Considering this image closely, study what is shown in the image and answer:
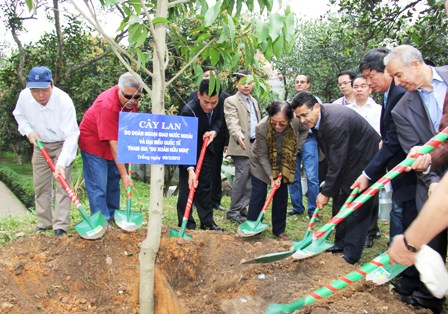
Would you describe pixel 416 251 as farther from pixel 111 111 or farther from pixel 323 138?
pixel 111 111

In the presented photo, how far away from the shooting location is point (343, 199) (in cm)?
410

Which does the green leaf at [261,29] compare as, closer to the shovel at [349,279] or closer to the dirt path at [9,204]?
the shovel at [349,279]

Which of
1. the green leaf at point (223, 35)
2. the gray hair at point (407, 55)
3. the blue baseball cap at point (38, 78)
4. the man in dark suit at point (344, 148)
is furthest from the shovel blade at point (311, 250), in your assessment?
the blue baseball cap at point (38, 78)

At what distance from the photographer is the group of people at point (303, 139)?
3027 millimetres

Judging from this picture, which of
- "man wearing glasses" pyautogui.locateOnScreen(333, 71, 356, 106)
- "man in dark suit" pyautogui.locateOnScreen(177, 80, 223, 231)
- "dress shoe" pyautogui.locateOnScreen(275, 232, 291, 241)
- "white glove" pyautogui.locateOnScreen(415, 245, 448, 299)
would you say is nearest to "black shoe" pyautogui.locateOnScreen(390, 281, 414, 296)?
"dress shoe" pyautogui.locateOnScreen(275, 232, 291, 241)

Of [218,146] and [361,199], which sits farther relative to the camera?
[218,146]

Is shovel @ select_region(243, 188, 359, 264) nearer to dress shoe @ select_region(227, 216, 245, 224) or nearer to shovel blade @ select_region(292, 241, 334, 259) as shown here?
shovel blade @ select_region(292, 241, 334, 259)

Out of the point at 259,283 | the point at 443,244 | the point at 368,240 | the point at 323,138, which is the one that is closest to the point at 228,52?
the point at 323,138

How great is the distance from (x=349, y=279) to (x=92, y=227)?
2313 millimetres

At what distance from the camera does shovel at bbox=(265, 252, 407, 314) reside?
6.75 ft

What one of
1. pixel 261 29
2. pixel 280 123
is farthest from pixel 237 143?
pixel 261 29

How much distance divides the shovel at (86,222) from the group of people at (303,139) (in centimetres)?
12

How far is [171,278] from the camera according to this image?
137 inches

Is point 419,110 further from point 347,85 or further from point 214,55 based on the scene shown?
point 347,85
